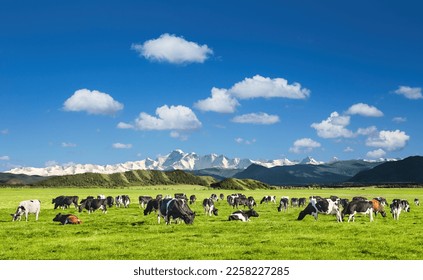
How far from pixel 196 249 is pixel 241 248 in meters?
2.11

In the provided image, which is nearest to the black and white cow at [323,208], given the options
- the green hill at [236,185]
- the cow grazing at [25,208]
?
the cow grazing at [25,208]

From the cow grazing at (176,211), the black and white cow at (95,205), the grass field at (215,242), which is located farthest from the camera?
the black and white cow at (95,205)

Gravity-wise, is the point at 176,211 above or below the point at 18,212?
above

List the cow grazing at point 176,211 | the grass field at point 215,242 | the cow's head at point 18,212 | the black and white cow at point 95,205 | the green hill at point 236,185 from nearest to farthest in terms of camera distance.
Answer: the grass field at point 215,242 → the cow grazing at point 176,211 → the cow's head at point 18,212 → the black and white cow at point 95,205 → the green hill at point 236,185

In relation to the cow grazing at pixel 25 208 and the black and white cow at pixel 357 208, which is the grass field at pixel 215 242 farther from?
the cow grazing at pixel 25 208

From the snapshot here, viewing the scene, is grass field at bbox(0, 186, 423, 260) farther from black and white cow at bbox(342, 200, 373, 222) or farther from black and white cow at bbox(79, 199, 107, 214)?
black and white cow at bbox(79, 199, 107, 214)

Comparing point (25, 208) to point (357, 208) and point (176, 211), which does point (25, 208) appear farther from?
point (357, 208)

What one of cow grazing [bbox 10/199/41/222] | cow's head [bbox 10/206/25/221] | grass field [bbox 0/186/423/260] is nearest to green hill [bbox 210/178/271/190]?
cow grazing [bbox 10/199/41/222]

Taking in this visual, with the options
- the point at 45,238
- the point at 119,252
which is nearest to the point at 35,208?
the point at 45,238

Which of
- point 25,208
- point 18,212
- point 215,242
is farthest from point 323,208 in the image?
point 18,212

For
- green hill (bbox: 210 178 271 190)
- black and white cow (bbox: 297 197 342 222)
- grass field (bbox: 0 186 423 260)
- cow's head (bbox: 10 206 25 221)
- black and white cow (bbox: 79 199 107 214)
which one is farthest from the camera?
green hill (bbox: 210 178 271 190)

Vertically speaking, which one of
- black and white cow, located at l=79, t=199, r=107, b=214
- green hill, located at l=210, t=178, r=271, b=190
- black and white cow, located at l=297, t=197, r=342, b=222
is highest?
green hill, located at l=210, t=178, r=271, b=190

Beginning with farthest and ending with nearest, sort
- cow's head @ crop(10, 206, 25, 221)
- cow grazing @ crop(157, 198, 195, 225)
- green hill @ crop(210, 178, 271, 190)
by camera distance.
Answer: green hill @ crop(210, 178, 271, 190), cow's head @ crop(10, 206, 25, 221), cow grazing @ crop(157, 198, 195, 225)

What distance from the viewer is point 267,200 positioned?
64062mm
